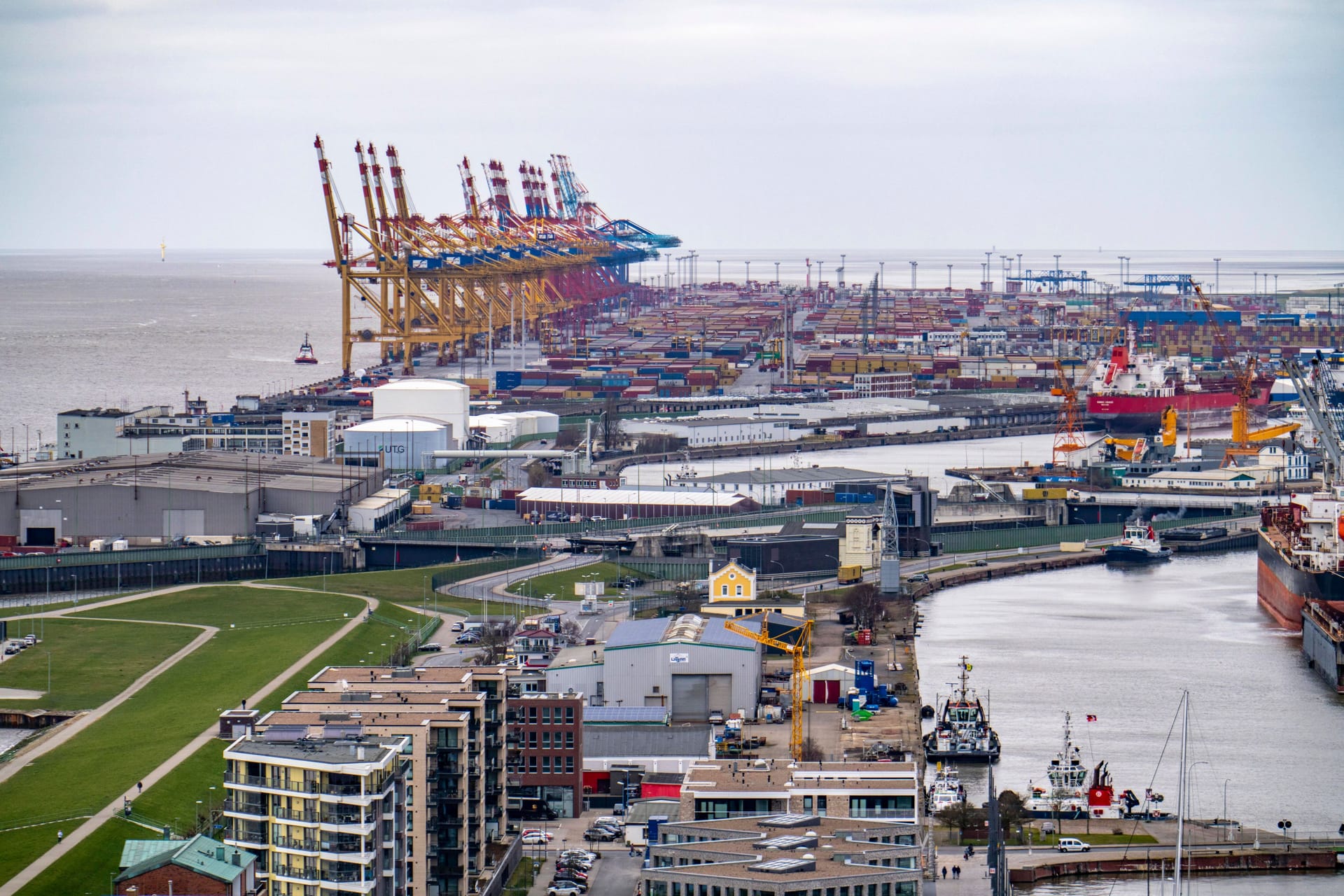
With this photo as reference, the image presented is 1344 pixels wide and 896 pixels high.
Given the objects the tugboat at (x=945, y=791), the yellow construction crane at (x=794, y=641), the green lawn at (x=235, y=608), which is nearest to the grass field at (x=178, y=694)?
the green lawn at (x=235, y=608)

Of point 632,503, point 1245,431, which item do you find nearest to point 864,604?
point 632,503

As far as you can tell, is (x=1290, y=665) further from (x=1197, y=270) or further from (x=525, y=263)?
(x=1197, y=270)

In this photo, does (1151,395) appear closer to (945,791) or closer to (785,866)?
(945,791)

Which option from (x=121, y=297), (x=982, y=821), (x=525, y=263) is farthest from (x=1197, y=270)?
(x=982, y=821)

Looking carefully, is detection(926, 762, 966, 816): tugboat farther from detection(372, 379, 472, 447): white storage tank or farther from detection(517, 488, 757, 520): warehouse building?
detection(372, 379, 472, 447): white storage tank

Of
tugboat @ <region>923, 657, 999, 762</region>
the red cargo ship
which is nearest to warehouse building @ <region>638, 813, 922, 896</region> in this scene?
tugboat @ <region>923, 657, 999, 762</region>

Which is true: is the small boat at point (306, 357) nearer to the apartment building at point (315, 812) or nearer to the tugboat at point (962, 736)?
the tugboat at point (962, 736)
